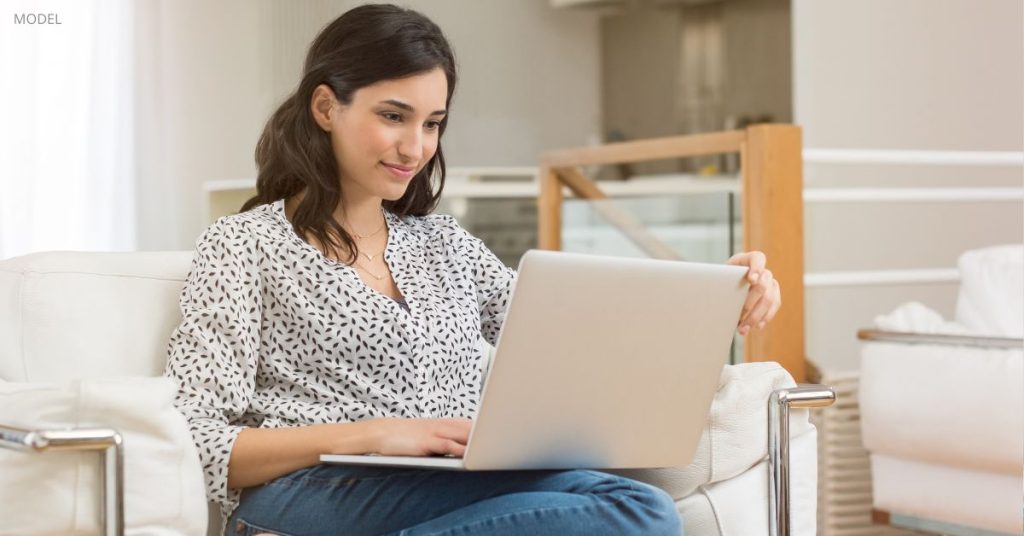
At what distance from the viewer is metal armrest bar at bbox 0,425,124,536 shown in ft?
3.85

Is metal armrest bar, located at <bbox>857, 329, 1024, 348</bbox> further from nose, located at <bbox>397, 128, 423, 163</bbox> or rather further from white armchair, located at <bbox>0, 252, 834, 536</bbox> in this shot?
nose, located at <bbox>397, 128, 423, 163</bbox>

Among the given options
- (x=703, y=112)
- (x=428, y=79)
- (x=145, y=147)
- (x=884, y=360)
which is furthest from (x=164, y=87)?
(x=703, y=112)

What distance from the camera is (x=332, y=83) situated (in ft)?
5.55

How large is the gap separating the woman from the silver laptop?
6cm

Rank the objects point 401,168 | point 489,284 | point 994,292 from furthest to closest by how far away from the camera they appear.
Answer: point 994,292
point 489,284
point 401,168

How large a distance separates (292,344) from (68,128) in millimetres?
1416

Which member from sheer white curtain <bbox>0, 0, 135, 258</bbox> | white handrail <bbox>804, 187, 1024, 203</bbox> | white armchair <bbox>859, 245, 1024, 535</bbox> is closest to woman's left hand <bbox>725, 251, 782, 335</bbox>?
white armchair <bbox>859, 245, 1024, 535</bbox>

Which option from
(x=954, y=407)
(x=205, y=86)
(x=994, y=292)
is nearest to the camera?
(x=954, y=407)

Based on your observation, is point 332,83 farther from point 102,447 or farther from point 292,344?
point 102,447

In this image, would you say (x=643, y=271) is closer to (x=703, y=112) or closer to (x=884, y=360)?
(x=884, y=360)

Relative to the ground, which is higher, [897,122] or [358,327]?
[897,122]

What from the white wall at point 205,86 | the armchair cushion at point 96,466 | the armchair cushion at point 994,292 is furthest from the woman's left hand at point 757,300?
the armchair cushion at point 994,292

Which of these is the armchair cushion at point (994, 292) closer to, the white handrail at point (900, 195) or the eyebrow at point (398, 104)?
the white handrail at point (900, 195)

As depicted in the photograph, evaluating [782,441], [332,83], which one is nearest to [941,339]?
[782,441]
